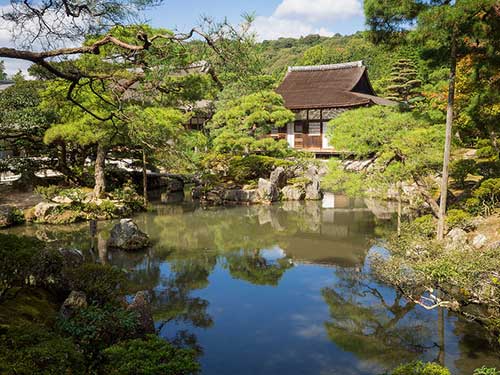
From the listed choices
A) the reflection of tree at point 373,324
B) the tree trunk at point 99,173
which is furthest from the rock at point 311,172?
the reflection of tree at point 373,324

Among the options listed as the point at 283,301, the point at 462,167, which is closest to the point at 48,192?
the point at 283,301

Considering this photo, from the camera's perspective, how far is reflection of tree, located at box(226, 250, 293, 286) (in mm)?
10227

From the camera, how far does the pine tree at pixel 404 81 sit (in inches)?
1323

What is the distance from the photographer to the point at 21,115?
52.3ft

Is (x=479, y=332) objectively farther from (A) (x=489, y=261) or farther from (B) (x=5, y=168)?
(B) (x=5, y=168)

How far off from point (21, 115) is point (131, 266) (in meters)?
8.52

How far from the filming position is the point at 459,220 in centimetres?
1094

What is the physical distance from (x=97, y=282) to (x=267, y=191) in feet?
41.8

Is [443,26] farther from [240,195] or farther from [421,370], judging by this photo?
[240,195]

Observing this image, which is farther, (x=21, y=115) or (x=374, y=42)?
(x=21, y=115)

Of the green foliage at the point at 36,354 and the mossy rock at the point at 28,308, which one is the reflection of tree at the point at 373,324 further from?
the mossy rock at the point at 28,308

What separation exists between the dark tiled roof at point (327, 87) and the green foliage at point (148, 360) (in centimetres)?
2155

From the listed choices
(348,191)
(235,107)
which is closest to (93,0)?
(348,191)

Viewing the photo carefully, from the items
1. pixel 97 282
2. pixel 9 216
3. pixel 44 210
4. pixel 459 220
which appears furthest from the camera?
pixel 44 210
